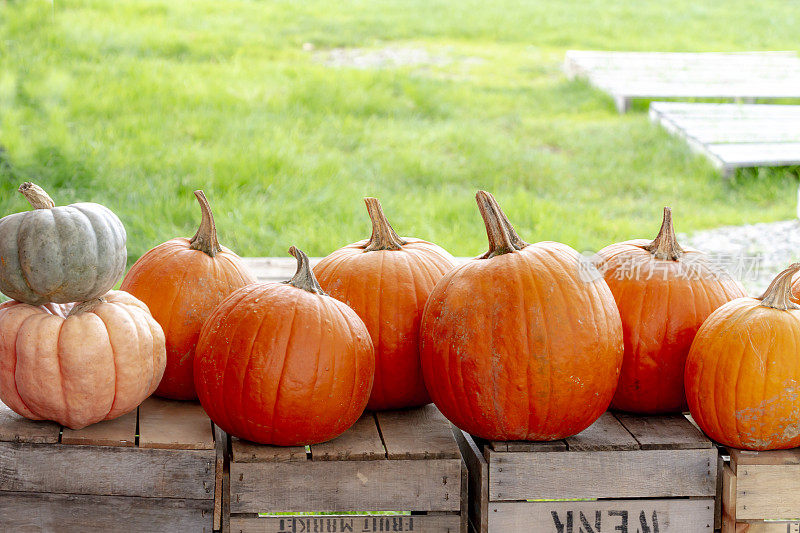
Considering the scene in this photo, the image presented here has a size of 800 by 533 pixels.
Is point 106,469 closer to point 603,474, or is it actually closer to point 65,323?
point 65,323

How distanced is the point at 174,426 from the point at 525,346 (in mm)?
924

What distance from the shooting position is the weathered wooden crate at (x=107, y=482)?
6.70ft

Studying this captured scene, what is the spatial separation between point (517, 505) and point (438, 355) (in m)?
0.42

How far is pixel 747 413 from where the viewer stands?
205 cm

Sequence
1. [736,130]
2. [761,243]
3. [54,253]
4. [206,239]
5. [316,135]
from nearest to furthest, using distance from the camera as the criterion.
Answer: [54,253], [206,239], [761,243], [316,135], [736,130]

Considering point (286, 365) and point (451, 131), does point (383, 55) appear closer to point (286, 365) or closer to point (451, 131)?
point (451, 131)

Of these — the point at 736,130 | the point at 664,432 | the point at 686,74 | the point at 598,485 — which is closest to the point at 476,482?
the point at 598,485

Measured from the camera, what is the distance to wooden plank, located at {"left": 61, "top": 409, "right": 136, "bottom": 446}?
205cm

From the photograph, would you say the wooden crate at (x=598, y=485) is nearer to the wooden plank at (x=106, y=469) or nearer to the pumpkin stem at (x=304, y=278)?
the pumpkin stem at (x=304, y=278)

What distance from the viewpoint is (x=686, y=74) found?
29.9 feet

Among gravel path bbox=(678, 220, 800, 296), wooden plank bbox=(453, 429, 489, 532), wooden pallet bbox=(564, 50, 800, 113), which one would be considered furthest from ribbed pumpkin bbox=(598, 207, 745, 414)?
wooden pallet bbox=(564, 50, 800, 113)

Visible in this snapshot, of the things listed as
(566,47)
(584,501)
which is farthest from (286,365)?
(566,47)

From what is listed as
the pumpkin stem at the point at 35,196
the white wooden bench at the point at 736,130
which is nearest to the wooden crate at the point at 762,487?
the pumpkin stem at the point at 35,196

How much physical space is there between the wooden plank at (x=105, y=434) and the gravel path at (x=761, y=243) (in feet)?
11.4
